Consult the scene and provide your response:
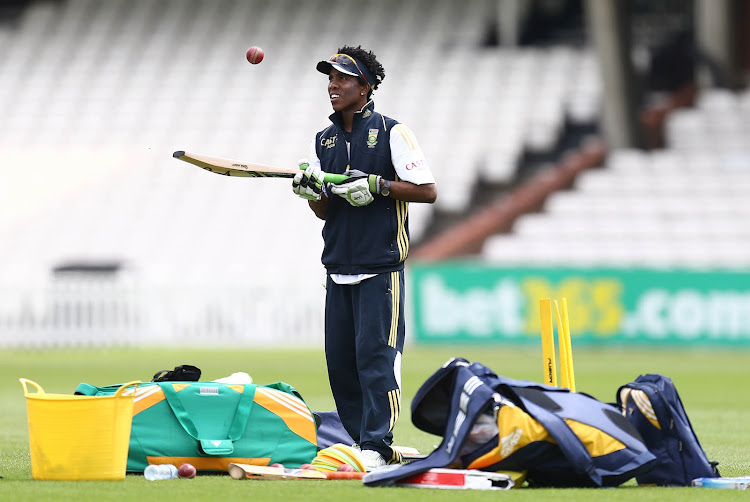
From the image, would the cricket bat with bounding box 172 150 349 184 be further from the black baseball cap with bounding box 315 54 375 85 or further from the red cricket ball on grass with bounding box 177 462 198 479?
the red cricket ball on grass with bounding box 177 462 198 479

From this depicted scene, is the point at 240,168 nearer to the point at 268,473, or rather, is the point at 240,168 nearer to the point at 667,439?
the point at 268,473

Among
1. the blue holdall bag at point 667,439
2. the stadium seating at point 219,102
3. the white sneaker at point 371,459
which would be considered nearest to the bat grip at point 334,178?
the white sneaker at point 371,459

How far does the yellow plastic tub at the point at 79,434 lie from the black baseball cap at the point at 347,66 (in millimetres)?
1847

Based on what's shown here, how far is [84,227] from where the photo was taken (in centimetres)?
2784

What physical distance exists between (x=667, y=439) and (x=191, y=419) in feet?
7.12

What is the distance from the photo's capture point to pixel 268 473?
20.9ft

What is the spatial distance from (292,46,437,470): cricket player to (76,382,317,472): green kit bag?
28 cm

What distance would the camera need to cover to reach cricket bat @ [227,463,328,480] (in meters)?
6.37

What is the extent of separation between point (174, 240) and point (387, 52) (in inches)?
287

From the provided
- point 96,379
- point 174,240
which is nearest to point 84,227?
point 174,240

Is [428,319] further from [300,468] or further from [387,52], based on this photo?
[300,468]

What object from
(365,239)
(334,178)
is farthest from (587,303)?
(334,178)

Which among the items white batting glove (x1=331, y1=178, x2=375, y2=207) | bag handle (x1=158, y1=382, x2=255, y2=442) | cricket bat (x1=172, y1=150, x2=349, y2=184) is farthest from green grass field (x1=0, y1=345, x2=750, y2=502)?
cricket bat (x1=172, y1=150, x2=349, y2=184)

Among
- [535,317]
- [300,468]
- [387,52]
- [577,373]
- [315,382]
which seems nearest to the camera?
[300,468]
